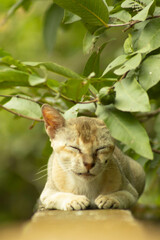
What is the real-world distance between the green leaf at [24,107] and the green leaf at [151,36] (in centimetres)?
71

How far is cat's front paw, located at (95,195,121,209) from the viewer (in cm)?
226

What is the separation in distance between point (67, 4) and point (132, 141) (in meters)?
0.88

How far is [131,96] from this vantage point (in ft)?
6.89

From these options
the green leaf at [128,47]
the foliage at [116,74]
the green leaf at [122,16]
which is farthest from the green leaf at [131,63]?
the green leaf at [122,16]

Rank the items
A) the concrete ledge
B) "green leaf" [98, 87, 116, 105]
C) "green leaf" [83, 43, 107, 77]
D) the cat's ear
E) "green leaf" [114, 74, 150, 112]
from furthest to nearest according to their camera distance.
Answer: "green leaf" [83, 43, 107, 77] → the cat's ear → "green leaf" [98, 87, 116, 105] → "green leaf" [114, 74, 150, 112] → the concrete ledge

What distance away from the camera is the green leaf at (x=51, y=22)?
401 centimetres

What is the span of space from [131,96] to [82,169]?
1.51ft

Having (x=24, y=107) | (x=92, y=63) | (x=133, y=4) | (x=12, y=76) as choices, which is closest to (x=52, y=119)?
(x=24, y=107)

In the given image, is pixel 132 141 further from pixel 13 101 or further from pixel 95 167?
pixel 13 101

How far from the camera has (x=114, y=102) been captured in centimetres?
215

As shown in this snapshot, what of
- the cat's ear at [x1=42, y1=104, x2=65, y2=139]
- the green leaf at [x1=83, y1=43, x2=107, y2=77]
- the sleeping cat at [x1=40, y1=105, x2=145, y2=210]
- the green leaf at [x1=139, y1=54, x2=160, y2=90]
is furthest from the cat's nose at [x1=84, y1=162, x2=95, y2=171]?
the green leaf at [x1=83, y1=43, x2=107, y2=77]

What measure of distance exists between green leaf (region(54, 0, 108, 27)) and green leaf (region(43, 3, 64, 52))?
1603 millimetres

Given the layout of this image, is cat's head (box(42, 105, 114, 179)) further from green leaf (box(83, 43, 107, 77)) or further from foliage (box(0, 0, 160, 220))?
green leaf (box(83, 43, 107, 77))

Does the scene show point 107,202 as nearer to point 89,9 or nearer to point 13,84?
point 13,84
